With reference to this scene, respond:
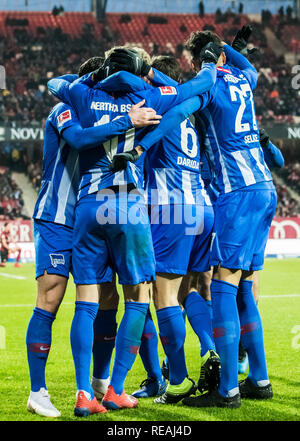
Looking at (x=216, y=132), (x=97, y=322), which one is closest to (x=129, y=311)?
(x=97, y=322)

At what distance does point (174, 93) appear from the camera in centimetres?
386

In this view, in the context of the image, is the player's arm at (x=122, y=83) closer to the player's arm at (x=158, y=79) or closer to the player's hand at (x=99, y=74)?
the player's hand at (x=99, y=74)

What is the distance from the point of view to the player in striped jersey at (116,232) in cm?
368

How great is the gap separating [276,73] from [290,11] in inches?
222

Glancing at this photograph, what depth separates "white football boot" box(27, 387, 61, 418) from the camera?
373 centimetres

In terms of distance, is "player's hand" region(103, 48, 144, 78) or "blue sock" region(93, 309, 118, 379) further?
"blue sock" region(93, 309, 118, 379)

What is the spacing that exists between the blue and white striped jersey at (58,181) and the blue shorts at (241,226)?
0.94 meters

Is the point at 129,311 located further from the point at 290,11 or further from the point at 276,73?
the point at 290,11

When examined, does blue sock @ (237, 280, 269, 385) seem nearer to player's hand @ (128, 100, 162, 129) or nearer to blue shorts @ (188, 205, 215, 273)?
blue shorts @ (188, 205, 215, 273)
